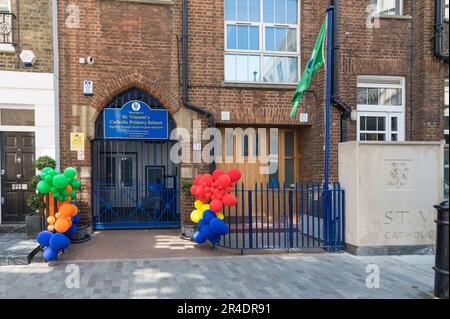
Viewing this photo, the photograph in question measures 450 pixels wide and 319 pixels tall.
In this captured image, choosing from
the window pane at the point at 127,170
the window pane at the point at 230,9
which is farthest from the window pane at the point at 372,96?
the window pane at the point at 127,170

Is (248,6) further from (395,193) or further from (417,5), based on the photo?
(395,193)

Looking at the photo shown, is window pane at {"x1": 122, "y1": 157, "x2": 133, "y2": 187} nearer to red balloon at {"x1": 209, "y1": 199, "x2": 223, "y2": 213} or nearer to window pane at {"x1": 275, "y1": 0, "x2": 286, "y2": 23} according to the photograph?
red balloon at {"x1": 209, "y1": 199, "x2": 223, "y2": 213}

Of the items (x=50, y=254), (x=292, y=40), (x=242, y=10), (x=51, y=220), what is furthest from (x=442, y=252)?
(x=242, y=10)

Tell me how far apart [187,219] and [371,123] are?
5.74 m

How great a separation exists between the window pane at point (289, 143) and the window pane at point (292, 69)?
59.9 inches

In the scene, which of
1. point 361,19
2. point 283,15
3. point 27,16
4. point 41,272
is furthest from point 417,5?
point 41,272

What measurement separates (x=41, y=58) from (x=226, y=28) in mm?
4625

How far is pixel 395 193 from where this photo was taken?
259 inches

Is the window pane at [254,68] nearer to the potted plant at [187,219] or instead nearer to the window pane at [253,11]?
the window pane at [253,11]

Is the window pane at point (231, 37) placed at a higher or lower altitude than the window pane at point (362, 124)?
higher

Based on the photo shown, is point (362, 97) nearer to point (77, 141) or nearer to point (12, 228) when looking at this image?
point (77, 141)

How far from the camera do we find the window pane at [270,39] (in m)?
8.98

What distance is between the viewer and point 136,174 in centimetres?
885

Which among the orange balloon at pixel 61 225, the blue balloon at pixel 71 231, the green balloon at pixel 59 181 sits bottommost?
the blue balloon at pixel 71 231
